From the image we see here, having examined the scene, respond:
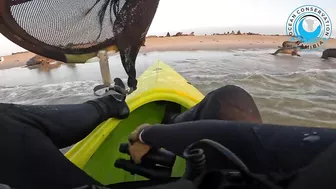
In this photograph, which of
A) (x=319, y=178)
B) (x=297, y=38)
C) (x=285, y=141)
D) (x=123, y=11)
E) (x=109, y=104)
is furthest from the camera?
(x=297, y=38)

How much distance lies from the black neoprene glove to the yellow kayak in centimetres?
7

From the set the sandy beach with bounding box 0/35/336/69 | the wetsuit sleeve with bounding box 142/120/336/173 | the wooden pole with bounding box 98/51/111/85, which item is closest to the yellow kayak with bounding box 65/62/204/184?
the wooden pole with bounding box 98/51/111/85

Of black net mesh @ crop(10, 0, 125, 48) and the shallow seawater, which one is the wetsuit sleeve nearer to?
black net mesh @ crop(10, 0, 125, 48)

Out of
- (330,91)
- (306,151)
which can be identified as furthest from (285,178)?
(330,91)

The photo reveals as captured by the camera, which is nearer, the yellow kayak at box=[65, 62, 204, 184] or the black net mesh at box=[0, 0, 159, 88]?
the black net mesh at box=[0, 0, 159, 88]

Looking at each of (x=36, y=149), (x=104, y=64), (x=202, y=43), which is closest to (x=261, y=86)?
(x=104, y=64)

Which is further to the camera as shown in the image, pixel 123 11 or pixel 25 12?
pixel 123 11

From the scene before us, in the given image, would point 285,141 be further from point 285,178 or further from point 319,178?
point 319,178

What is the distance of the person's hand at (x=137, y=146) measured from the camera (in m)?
1.17

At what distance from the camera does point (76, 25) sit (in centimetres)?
106

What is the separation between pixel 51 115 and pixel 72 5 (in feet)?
1.46

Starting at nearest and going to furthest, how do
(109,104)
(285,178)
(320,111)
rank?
1. (285,178)
2. (109,104)
3. (320,111)

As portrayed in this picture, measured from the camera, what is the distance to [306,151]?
2.52 feet

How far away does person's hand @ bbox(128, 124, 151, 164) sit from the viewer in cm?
117
